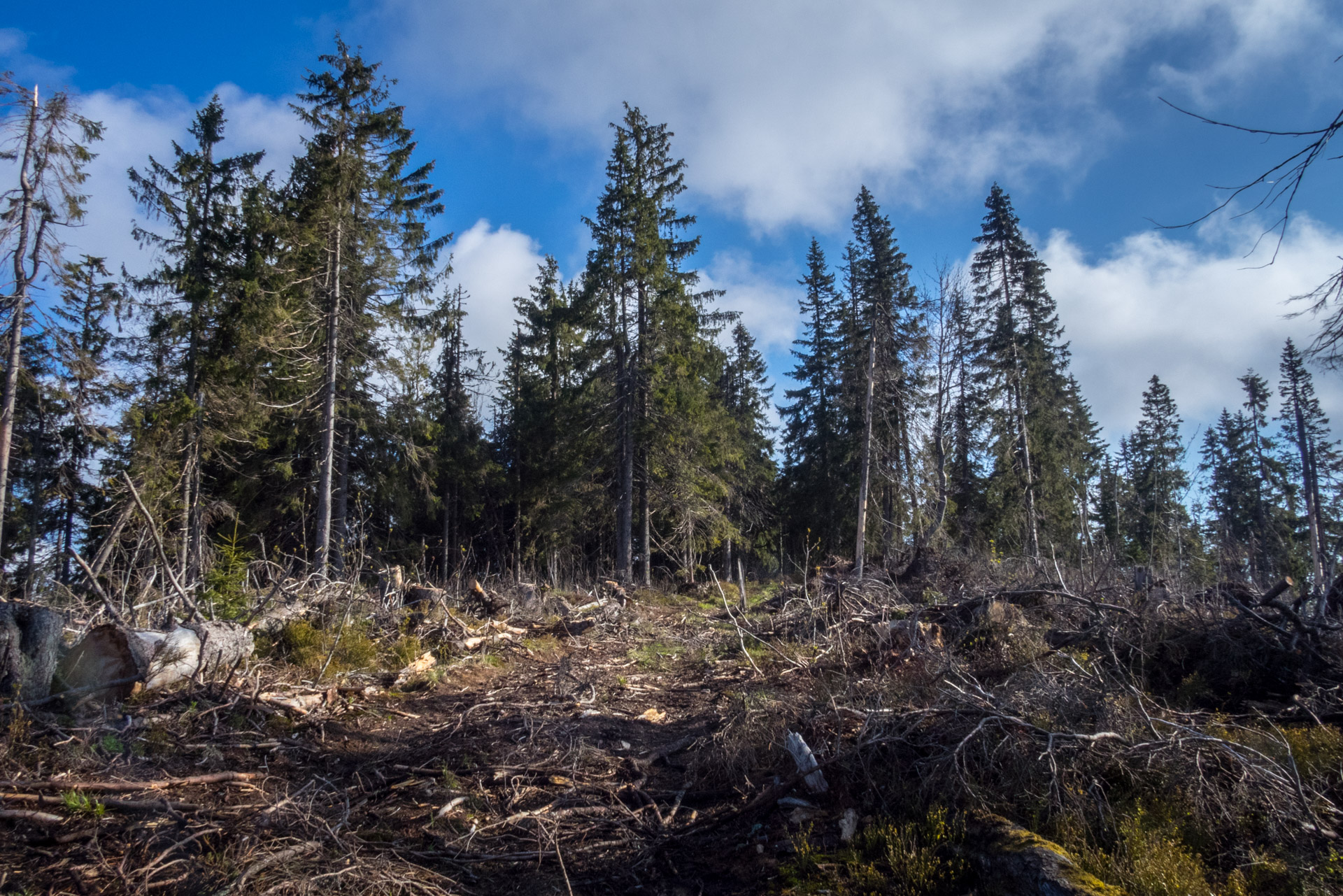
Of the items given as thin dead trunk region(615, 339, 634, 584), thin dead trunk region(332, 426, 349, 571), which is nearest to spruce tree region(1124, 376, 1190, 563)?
thin dead trunk region(615, 339, 634, 584)

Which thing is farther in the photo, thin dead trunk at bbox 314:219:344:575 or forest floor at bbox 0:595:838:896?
thin dead trunk at bbox 314:219:344:575

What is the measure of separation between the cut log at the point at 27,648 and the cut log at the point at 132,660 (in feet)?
0.93

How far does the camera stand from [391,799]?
4.82 metres

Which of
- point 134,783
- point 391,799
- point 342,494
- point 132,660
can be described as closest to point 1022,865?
point 391,799

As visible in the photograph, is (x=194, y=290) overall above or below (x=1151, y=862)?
above

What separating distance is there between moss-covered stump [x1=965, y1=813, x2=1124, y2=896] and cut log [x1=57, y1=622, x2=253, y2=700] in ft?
19.6

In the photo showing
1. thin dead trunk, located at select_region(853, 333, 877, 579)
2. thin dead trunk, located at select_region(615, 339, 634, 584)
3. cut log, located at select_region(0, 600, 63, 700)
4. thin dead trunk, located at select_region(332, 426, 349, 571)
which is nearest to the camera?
cut log, located at select_region(0, 600, 63, 700)

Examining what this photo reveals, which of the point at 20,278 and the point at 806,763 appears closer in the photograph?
the point at 806,763

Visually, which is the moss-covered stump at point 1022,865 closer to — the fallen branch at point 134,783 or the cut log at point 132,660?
the fallen branch at point 134,783

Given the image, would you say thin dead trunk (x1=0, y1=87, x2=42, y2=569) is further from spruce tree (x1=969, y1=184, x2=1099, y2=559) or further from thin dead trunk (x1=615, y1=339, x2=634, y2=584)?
spruce tree (x1=969, y1=184, x2=1099, y2=559)

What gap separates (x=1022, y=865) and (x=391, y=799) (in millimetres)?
4118

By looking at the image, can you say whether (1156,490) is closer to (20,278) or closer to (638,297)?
(638,297)

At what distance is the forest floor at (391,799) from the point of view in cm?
353

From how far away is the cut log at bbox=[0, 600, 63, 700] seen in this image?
5.04 m
